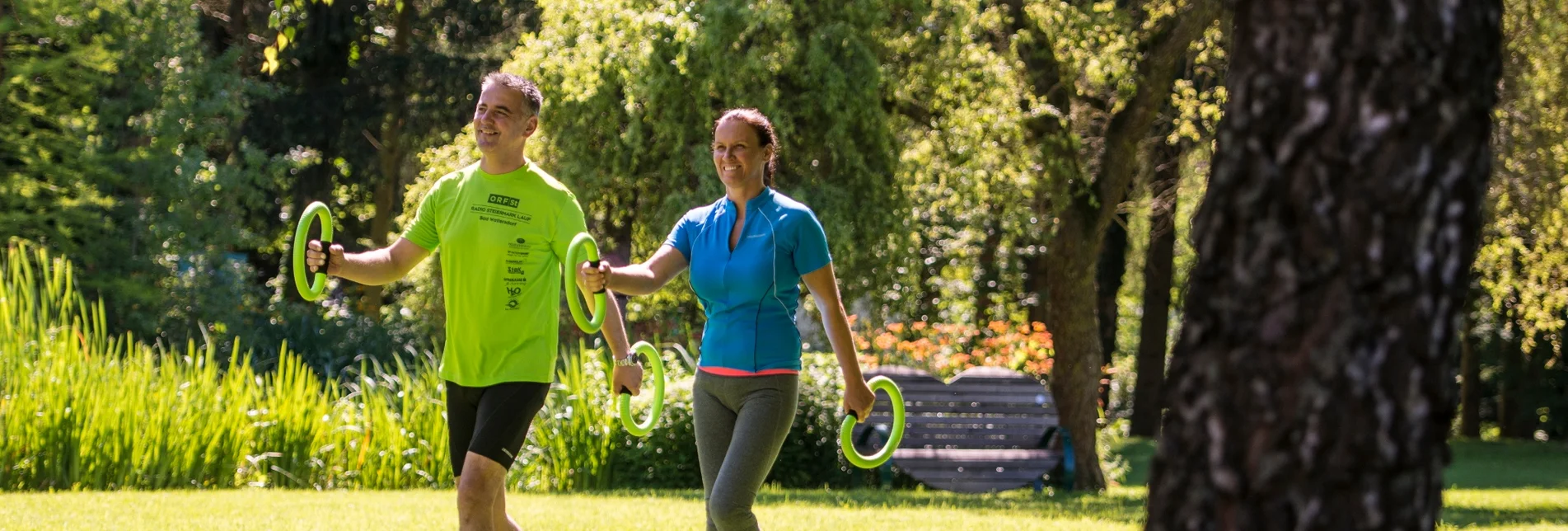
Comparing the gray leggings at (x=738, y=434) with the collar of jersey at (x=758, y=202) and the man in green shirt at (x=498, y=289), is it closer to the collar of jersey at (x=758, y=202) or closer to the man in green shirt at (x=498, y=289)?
the man in green shirt at (x=498, y=289)

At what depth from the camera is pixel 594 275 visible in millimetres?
4906

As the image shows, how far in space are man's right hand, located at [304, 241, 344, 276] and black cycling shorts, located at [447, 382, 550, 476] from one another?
0.50 m

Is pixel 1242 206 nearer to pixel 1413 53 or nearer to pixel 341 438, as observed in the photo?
pixel 1413 53

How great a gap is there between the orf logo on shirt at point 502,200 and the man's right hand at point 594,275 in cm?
43

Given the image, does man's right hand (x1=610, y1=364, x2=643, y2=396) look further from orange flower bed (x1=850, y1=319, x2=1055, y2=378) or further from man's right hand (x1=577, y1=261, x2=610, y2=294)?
orange flower bed (x1=850, y1=319, x2=1055, y2=378)

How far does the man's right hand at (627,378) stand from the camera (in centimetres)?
Answer: 537

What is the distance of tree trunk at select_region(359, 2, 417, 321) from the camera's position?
25.0 metres

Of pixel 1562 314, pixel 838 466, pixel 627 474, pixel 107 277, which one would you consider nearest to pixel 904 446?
pixel 838 466

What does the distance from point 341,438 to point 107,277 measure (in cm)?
737

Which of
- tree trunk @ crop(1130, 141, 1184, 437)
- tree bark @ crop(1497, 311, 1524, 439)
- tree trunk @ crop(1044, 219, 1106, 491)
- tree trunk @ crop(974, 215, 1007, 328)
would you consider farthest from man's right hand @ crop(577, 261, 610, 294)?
tree bark @ crop(1497, 311, 1524, 439)

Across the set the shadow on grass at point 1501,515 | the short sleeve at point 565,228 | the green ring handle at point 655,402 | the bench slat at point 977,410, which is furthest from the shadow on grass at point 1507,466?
the short sleeve at point 565,228

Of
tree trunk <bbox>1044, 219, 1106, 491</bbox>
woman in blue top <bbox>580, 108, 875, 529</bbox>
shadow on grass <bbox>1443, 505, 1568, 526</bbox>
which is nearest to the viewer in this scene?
woman in blue top <bbox>580, 108, 875, 529</bbox>

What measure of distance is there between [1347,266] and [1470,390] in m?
25.8

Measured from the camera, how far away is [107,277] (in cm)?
1756
